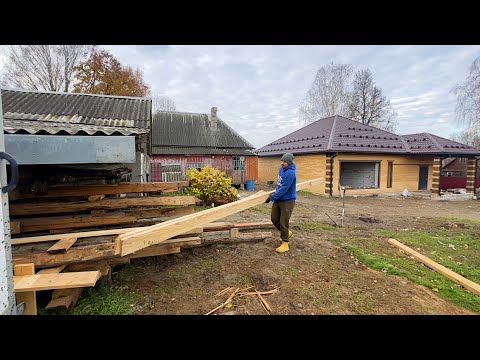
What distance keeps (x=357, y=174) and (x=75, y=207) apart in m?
19.8

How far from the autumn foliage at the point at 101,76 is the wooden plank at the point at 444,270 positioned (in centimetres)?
2562

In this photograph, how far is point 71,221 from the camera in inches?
147

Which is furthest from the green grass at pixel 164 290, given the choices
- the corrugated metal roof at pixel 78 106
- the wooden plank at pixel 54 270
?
the corrugated metal roof at pixel 78 106

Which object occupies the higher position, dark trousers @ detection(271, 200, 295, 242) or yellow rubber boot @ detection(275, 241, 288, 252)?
dark trousers @ detection(271, 200, 295, 242)

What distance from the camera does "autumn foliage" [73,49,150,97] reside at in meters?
22.3

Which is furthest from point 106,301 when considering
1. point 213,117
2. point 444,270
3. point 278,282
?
point 213,117

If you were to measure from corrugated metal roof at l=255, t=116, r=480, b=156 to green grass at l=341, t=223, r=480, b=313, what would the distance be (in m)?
8.53

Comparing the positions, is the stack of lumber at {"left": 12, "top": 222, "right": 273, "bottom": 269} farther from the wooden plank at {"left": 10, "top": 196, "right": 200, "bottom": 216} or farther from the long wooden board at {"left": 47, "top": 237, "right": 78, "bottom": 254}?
the wooden plank at {"left": 10, "top": 196, "right": 200, "bottom": 216}

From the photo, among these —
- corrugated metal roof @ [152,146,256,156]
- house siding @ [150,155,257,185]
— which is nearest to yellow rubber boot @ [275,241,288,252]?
house siding @ [150,155,257,185]

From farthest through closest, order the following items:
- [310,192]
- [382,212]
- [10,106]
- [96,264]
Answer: [310,192] → [382,212] → [10,106] → [96,264]
